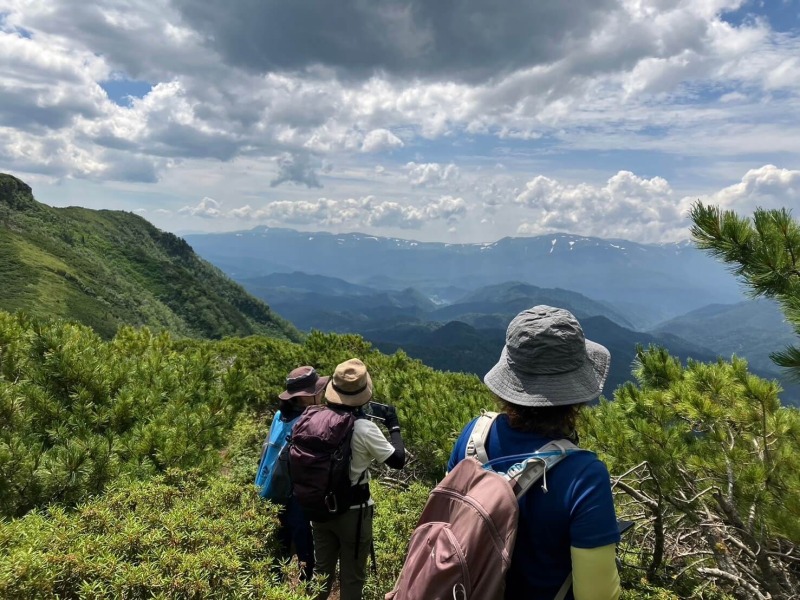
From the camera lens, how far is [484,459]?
1937 millimetres

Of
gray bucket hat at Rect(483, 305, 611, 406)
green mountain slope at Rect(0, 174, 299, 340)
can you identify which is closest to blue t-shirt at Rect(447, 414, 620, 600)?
gray bucket hat at Rect(483, 305, 611, 406)

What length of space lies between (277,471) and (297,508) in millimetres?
355

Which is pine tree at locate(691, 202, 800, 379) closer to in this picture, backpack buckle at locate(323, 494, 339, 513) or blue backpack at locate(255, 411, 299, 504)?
backpack buckle at locate(323, 494, 339, 513)

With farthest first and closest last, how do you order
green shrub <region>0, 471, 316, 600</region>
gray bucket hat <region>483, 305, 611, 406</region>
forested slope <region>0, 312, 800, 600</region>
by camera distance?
forested slope <region>0, 312, 800, 600</region> → green shrub <region>0, 471, 316, 600</region> → gray bucket hat <region>483, 305, 611, 406</region>

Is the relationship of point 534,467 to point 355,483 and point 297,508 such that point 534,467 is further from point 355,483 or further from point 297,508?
point 297,508

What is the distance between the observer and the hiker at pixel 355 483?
133 inches

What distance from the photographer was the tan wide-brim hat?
348cm

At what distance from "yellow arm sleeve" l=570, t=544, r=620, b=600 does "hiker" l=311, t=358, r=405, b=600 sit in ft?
6.08

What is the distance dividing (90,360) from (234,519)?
270 centimetres

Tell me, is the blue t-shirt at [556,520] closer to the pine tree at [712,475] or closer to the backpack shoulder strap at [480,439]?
the backpack shoulder strap at [480,439]

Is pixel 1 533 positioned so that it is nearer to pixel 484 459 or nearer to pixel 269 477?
pixel 269 477

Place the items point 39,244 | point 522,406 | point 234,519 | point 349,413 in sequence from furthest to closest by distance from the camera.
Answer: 1. point 39,244
2. point 349,413
3. point 234,519
4. point 522,406

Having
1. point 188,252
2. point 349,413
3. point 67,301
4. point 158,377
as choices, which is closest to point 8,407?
point 158,377

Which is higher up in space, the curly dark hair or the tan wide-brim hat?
the curly dark hair
